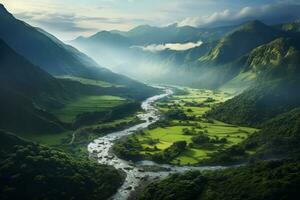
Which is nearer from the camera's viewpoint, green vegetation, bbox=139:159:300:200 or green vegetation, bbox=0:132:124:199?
green vegetation, bbox=139:159:300:200

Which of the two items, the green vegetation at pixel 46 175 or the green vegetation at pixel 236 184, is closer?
the green vegetation at pixel 236 184

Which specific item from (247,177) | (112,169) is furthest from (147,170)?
(247,177)

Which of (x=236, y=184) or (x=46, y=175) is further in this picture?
(x=46, y=175)

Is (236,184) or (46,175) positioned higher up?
(236,184)

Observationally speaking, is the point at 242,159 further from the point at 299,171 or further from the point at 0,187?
the point at 0,187
